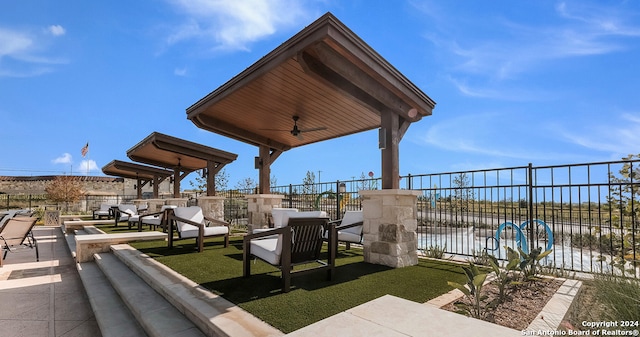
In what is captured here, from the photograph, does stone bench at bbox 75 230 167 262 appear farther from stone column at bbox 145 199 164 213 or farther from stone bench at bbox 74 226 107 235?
stone column at bbox 145 199 164 213

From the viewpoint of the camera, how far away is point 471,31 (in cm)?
433

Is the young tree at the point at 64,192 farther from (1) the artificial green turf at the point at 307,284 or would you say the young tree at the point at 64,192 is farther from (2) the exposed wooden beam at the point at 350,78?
(2) the exposed wooden beam at the point at 350,78

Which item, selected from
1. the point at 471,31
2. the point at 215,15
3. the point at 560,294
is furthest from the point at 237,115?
the point at 560,294

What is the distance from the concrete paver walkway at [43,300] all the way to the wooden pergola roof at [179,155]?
3.66 meters

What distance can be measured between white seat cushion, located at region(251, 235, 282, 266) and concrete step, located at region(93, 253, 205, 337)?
0.98m

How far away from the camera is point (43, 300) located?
12.6 feet

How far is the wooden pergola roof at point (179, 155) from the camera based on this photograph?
28.9 feet

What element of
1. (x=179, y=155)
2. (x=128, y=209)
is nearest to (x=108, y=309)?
(x=179, y=155)

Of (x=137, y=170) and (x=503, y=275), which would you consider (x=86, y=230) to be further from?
(x=503, y=275)

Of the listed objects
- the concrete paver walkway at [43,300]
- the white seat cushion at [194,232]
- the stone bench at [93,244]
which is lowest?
the concrete paver walkway at [43,300]

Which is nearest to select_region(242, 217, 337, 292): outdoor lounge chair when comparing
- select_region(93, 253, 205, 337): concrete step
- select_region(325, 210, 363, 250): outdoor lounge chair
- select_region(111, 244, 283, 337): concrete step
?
select_region(111, 244, 283, 337): concrete step

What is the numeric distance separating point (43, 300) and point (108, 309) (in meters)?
1.31

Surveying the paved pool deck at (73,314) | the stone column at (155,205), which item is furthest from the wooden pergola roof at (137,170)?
the paved pool deck at (73,314)

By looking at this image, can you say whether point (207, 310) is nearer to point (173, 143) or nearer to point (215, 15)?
point (215, 15)
